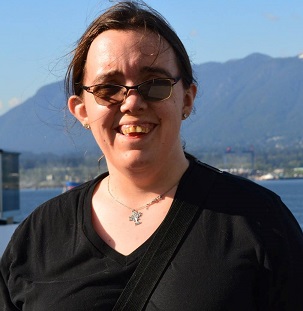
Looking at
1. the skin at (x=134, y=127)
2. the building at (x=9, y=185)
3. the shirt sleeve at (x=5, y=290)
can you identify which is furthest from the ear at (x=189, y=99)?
the building at (x=9, y=185)

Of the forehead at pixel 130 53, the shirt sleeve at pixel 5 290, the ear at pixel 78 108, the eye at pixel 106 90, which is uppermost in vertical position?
the forehead at pixel 130 53

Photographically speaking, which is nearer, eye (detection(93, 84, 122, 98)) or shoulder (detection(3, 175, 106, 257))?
eye (detection(93, 84, 122, 98))

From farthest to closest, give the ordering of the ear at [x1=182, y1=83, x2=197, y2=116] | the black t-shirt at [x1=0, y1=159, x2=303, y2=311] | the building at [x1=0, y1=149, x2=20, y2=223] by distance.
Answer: the building at [x1=0, y1=149, x2=20, y2=223] → the ear at [x1=182, y1=83, x2=197, y2=116] → the black t-shirt at [x1=0, y1=159, x2=303, y2=311]

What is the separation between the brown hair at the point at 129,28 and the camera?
8.97 feet

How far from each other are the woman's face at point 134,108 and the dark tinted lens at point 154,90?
15 millimetres

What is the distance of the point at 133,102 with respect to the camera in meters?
2.62

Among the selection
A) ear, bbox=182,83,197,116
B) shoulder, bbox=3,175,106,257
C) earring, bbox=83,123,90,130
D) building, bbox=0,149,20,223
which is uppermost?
ear, bbox=182,83,197,116

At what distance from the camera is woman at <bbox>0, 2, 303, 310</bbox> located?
255 centimetres

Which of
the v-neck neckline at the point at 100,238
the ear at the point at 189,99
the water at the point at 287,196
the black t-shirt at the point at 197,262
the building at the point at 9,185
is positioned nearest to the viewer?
the black t-shirt at the point at 197,262

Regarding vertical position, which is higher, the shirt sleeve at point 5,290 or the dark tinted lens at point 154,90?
the dark tinted lens at point 154,90

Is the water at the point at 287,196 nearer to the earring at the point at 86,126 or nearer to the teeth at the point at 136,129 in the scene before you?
the earring at the point at 86,126

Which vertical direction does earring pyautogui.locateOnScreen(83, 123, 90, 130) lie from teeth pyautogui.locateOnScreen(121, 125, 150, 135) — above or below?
below

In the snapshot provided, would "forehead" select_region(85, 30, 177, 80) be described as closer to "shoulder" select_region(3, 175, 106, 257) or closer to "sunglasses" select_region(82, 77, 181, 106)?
"sunglasses" select_region(82, 77, 181, 106)

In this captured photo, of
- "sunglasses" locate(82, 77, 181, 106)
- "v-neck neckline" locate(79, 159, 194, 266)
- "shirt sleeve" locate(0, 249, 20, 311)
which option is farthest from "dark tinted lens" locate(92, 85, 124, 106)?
"shirt sleeve" locate(0, 249, 20, 311)
